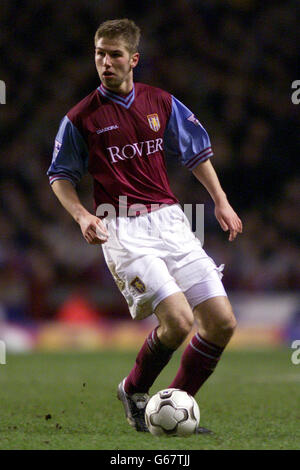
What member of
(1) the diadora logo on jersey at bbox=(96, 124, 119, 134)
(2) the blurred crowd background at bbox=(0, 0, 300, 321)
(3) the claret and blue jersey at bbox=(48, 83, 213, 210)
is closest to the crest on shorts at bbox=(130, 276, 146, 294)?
(3) the claret and blue jersey at bbox=(48, 83, 213, 210)

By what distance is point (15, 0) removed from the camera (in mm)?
13117

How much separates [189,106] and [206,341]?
882 centimetres

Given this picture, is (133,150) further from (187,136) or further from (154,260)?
(154,260)

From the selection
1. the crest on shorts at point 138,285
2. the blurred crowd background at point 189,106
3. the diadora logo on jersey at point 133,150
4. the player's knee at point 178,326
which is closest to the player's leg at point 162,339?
the player's knee at point 178,326

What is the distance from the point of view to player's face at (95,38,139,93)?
425cm

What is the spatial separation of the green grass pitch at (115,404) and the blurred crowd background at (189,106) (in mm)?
2128

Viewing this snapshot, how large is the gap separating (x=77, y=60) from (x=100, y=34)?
29.8 ft

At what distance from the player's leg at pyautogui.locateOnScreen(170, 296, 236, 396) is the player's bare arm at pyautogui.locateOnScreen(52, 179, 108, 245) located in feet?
2.08

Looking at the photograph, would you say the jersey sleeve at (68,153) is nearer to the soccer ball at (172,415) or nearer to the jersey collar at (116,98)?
the jersey collar at (116,98)

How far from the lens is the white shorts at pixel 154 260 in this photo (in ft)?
13.5

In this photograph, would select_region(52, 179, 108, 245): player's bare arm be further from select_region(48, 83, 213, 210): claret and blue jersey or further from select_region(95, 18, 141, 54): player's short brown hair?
select_region(95, 18, 141, 54): player's short brown hair

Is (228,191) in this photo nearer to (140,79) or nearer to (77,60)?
(140,79)
